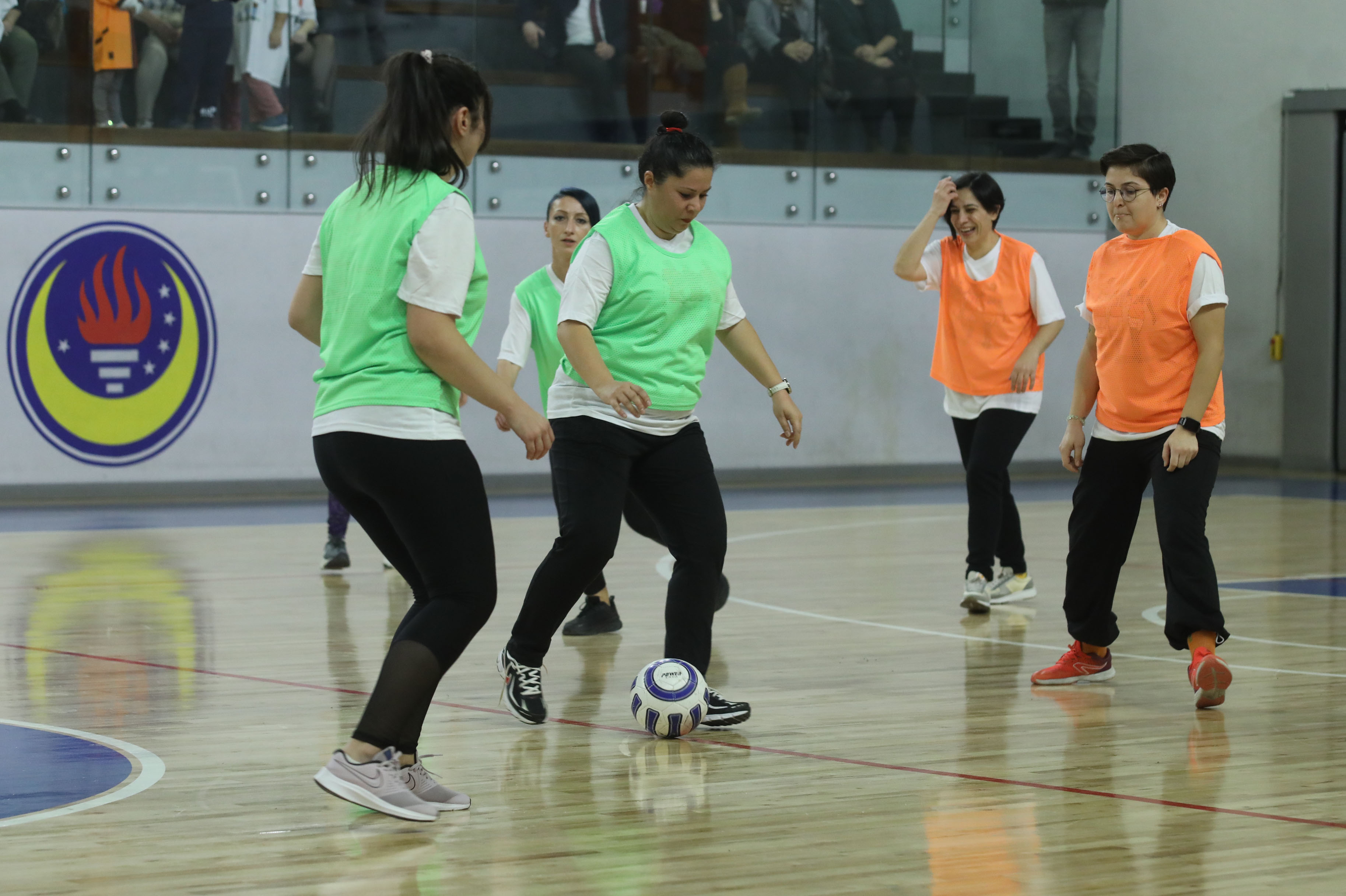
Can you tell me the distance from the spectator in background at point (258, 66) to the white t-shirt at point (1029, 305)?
7.15 metres

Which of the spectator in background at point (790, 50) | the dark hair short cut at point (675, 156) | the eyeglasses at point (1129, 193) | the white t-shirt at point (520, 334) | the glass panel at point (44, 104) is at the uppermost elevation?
the spectator in background at point (790, 50)

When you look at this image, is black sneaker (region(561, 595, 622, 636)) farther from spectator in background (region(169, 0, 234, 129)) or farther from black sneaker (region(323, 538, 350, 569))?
spectator in background (region(169, 0, 234, 129))

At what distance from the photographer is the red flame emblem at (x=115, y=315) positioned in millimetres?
12672

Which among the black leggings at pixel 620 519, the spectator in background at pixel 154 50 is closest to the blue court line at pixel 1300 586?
the black leggings at pixel 620 519

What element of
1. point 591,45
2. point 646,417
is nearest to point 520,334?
point 646,417

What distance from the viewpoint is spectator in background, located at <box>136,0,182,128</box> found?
512 inches

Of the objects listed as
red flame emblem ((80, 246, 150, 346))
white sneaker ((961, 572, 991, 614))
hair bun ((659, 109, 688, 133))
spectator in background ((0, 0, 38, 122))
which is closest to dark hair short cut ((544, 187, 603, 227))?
hair bun ((659, 109, 688, 133))

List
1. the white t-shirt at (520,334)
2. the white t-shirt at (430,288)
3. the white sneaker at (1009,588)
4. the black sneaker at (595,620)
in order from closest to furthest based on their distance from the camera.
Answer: the white t-shirt at (430,288) → the white t-shirt at (520,334) → the black sneaker at (595,620) → the white sneaker at (1009,588)

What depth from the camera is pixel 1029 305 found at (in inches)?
305

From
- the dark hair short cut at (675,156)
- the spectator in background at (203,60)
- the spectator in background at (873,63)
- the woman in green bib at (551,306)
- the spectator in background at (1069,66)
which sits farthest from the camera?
the spectator in background at (1069,66)

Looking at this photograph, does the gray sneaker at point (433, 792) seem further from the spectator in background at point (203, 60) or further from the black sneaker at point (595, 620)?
the spectator in background at point (203, 60)

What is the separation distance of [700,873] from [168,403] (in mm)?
10279

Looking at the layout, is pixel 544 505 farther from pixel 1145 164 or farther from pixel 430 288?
pixel 430 288

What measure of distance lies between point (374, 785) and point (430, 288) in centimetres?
109
